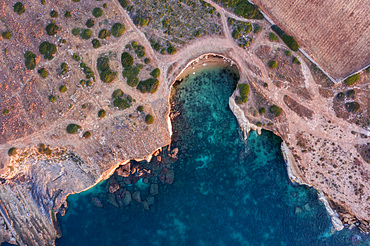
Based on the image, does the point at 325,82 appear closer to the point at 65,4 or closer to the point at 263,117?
the point at 263,117

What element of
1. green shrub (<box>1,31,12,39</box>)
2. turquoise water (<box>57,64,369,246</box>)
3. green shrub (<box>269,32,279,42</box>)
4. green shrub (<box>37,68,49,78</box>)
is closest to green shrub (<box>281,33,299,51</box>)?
green shrub (<box>269,32,279,42</box>)

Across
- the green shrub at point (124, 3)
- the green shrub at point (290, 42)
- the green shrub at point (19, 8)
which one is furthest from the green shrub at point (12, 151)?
the green shrub at point (290, 42)

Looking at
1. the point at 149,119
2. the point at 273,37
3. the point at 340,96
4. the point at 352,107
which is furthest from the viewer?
the point at 149,119

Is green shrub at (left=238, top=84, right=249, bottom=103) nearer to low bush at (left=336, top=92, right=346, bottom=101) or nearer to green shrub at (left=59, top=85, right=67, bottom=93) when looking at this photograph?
low bush at (left=336, top=92, right=346, bottom=101)

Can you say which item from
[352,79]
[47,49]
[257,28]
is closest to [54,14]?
[47,49]

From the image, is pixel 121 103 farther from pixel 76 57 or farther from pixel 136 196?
pixel 136 196

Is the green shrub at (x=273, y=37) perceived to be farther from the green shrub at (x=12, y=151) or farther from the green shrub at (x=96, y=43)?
the green shrub at (x=12, y=151)
